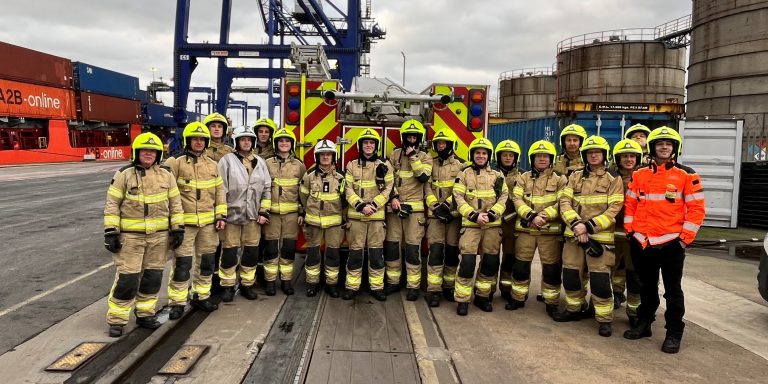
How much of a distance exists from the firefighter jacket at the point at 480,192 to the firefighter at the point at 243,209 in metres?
2.00

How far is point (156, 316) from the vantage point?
433 centimetres

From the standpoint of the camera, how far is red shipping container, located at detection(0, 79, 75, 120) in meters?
26.9

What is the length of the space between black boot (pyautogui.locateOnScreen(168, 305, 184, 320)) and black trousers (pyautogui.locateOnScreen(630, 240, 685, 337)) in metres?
4.12

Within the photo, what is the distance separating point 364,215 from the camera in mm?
4902

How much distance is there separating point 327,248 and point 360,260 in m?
0.38

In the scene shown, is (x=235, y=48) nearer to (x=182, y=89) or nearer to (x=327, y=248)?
(x=182, y=89)

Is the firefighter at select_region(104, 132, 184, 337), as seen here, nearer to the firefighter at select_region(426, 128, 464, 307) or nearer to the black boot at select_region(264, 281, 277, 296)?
the black boot at select_region(264, 281, 277, 296)

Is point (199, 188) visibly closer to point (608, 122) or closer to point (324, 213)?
point (324, 213)

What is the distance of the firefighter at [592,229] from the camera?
426 cm

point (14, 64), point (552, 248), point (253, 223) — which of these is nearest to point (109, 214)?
point (253, 223)

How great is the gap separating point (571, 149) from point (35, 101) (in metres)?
34.1

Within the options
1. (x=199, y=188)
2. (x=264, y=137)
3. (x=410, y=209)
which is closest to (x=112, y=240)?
(x=199, y=188)

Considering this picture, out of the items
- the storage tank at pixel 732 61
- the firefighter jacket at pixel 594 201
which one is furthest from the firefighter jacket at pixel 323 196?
the storage tank at pixel 732 61

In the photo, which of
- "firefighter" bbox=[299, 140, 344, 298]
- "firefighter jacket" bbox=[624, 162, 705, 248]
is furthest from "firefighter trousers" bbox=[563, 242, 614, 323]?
"firefighter" bbox=[299, 140, 344, 298]
